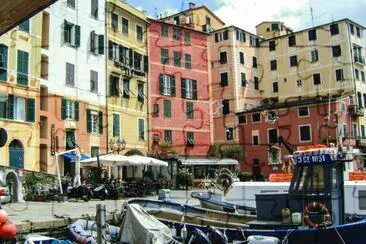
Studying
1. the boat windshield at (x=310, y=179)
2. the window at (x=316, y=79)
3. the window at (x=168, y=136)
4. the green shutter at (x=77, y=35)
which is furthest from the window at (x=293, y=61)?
the boat windshield at (x=310, y=179)

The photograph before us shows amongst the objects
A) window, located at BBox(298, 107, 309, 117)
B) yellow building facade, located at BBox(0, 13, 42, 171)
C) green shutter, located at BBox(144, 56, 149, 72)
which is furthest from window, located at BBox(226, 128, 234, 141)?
yellow building facade, located at BBox(0, 13, 42, 171)

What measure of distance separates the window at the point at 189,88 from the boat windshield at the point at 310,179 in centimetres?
1716

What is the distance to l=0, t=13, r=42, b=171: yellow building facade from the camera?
14633 mm

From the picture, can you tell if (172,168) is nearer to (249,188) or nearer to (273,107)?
(273,107)

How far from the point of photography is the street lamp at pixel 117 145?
19.1 m

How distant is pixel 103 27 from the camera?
760 inches

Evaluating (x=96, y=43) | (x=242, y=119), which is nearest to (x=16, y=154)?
(x=96, y=43)

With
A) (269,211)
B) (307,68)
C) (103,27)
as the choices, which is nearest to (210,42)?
(307,68)

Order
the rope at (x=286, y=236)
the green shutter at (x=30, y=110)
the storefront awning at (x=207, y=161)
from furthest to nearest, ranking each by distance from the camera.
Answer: the storefront awning at (x=207, y=161)
the green shutter at (x=30, y=110)
the rope at (x=286, y=236)

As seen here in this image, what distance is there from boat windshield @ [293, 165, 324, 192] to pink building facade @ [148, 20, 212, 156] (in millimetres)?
15708

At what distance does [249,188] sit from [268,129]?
1568cm

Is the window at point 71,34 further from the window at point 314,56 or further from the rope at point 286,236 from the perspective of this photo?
the rope at point 286,236

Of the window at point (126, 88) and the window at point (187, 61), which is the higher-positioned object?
the window at point (187, 61)

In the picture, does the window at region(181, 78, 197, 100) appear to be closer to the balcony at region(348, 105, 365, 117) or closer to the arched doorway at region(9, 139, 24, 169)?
the balcony at region(348, 105, 365, 117)
